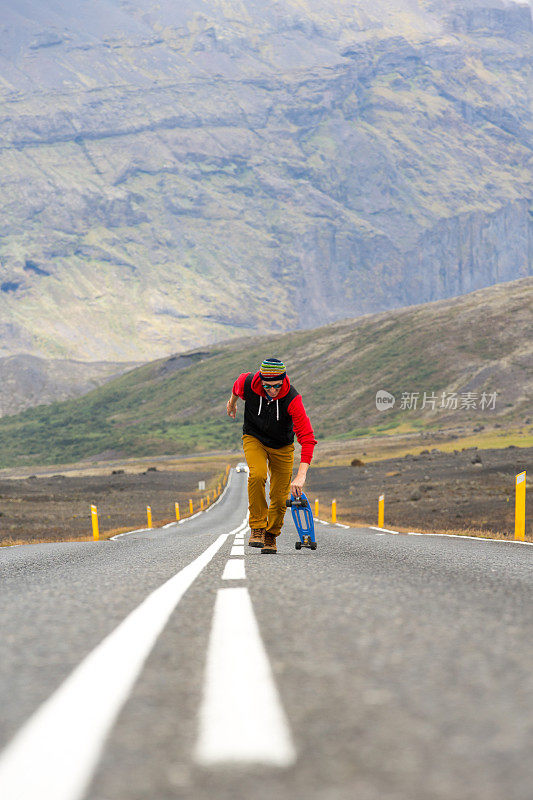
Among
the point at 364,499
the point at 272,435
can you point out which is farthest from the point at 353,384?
the point at 272,435

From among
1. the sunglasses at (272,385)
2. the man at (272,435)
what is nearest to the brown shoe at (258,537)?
the man at (272,435)

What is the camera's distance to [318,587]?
558 cm

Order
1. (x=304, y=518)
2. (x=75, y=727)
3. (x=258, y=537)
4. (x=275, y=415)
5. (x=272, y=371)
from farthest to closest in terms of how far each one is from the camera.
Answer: (x=304, y=518), (x=258, y=537), (x=275, y=415), (x=272, y=371), (x=75, y=727)

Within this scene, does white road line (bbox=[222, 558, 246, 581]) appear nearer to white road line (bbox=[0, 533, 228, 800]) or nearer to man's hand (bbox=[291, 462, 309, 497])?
man's hand (bbox=[291, 462, 309, 497])

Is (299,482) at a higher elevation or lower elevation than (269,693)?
higher

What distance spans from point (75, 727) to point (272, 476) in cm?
697

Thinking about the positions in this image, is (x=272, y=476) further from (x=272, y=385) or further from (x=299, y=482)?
(x=272, y=385)

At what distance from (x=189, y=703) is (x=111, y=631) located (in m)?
1.44

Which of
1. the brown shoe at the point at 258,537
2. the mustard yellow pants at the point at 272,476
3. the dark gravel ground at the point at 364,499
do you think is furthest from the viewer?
the dark gravel ground at the point at 364,499

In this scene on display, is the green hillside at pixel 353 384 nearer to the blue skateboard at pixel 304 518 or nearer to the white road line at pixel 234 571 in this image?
the blue skateboard at pixel 304 518

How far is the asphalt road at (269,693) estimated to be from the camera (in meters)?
2.07

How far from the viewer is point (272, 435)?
9102mm

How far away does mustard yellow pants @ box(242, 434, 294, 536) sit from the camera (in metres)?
9.10

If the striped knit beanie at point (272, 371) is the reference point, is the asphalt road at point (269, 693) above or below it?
below
